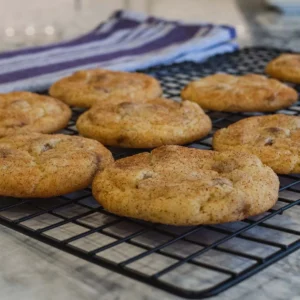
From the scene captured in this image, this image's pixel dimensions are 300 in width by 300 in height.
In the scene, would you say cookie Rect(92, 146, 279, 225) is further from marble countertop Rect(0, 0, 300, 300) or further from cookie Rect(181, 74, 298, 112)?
cookie Rect(181, 74, 298, 112)

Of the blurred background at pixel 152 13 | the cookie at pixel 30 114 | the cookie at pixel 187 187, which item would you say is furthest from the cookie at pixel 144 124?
the blurred background at pixel 152 13

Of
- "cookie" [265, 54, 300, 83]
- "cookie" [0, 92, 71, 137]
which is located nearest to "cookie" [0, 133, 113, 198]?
"cookie" [0, 92, 71, 137]

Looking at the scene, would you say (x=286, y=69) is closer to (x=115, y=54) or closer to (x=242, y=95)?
(x=242, y=95)

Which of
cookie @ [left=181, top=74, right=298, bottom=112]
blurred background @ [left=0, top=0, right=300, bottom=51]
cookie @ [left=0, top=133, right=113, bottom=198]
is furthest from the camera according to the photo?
blurred background @ [left=0, top=0, right=300, bottom=51]

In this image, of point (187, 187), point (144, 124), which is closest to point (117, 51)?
point (144, 124)

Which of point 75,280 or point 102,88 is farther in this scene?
point 102,88

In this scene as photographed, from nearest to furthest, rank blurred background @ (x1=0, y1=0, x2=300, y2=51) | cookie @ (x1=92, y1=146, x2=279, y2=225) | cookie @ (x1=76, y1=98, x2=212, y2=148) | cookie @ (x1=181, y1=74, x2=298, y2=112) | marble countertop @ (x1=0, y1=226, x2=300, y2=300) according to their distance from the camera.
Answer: marble countertop @ (x1=0, y1=226, x2=300, y2=300)
cookie @ (x1=92, y1=146, x2=279, y2=225)
cookie @ (x1=76, y1=98, x2=212, y2=148)
cookie @ (x1=181, y1=74, x2=298, y2=112)
blurred background @ (x1=0, y1=0, x2=300, y2=51)
